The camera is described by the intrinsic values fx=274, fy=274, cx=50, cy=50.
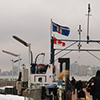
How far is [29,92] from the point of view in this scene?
12.2 m

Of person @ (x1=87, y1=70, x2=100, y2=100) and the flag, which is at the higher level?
the flag

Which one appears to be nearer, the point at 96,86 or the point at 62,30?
the point at 96,86

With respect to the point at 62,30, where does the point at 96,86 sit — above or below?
below

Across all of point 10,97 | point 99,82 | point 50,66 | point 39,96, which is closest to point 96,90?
point 99,82

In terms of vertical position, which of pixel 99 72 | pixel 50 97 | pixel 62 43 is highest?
pixel 62 43

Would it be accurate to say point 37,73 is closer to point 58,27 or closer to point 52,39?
point 52,39

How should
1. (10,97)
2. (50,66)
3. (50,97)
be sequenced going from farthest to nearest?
1. (50,66)
2. (50,97)
3. (10,97)

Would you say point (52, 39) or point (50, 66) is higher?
point (52, 39)

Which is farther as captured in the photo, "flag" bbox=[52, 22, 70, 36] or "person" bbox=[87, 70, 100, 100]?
Answer: "flag" bbox=[52, 22, 70, 36]

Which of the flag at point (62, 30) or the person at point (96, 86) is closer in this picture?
the person at point (96, 86)

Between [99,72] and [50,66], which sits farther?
[50,66]

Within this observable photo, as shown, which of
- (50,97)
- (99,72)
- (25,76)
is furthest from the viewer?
(25,76)

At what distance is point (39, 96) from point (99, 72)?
11.1ft

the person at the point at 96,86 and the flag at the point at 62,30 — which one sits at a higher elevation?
the flag at the point at 62,30
